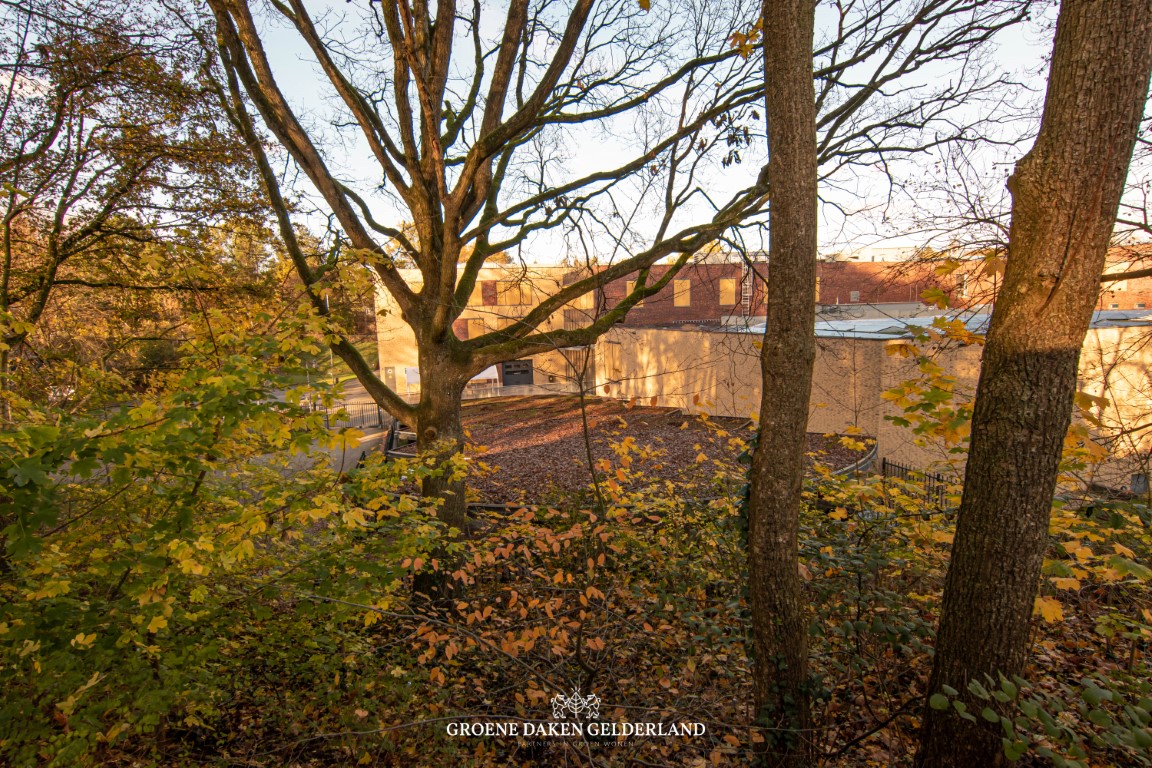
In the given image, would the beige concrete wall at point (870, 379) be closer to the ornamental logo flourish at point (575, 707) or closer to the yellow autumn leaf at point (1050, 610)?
the yellow autumn leaf at point (1050, 610)

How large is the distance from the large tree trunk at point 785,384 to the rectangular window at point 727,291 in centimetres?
2497

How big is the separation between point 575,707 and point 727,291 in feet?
89.5

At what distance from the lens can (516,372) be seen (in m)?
33.4

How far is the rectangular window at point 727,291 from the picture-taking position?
27614mm

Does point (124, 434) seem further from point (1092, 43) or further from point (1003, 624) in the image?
point (1092, 43)

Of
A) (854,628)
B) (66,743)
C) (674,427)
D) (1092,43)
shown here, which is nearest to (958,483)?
(854,628)

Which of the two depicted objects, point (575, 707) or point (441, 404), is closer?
point (575, 707)

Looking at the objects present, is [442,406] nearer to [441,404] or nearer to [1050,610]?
[441,404]

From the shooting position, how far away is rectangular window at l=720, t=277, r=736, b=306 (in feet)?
90.6

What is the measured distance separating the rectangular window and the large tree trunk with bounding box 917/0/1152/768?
25610 mm

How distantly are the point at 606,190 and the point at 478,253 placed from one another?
6.49ft

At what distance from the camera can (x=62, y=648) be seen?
2.96 meters

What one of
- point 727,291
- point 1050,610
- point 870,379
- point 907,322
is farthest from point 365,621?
point 727,291

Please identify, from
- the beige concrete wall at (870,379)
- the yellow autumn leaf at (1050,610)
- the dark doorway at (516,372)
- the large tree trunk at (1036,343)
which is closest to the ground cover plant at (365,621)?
the yellow autumn leaf at (1050,610)
